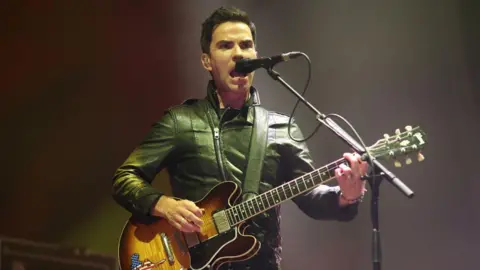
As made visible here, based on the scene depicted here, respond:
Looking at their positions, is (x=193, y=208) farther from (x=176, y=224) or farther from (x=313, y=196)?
(x=313, y=196)

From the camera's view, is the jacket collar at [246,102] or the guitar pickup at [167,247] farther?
the jacket collar at [246,102]

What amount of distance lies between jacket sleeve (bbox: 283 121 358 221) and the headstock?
331 millimetres

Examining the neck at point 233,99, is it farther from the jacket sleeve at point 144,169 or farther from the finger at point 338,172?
the finger at point 338,172

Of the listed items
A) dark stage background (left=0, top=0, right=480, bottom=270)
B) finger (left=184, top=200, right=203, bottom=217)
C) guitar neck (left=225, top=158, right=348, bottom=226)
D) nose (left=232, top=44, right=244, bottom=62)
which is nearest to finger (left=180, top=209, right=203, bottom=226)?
finger (left=184, top=200, right=203, bottom=217)

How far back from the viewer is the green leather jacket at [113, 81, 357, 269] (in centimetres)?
236

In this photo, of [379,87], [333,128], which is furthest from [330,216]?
[379,87]

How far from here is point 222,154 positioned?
2.45m

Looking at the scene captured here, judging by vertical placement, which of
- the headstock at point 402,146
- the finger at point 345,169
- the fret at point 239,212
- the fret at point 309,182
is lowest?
the fret at point 239,212

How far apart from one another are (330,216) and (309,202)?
132mm

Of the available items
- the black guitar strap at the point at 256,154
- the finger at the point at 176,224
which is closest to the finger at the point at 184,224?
the finger at the point at 176,224

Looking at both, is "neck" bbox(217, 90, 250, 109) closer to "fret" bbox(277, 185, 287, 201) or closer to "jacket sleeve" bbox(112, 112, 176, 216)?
"jacket sleeve" bbox(112, 112, 176, 216)

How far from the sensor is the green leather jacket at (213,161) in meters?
2.36

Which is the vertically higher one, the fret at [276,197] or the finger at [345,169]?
the finger at [345,169]

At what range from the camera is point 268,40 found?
342 centimetres
